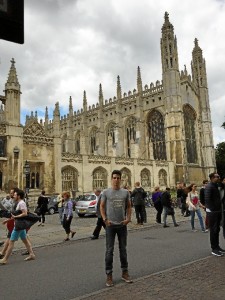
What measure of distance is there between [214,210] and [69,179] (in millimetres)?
22811

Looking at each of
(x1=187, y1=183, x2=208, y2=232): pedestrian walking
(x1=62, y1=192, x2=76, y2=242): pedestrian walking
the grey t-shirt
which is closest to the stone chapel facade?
(x1=62, y1=192, x2=76, y2=242): pedestrian walking

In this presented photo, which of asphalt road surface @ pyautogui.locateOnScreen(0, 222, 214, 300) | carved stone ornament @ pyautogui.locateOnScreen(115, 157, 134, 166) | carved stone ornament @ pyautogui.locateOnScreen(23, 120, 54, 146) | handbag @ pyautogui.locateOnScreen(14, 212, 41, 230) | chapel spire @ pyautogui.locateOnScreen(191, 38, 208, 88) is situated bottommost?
asphalt road surface @ pyautogui.locateOnScreen(0, 222, 214, 300)

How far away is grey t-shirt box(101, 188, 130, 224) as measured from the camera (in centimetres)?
479

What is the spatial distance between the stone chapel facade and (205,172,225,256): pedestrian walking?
738 inches

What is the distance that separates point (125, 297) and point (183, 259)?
8.97 feet

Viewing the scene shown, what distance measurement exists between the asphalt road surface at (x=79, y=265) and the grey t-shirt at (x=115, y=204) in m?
1.03

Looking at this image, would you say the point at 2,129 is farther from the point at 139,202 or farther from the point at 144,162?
the point at 144,162

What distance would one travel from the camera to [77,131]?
183ft

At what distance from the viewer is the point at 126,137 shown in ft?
160

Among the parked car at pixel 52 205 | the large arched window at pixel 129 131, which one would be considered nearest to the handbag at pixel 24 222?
the parked car at pixel 52 205

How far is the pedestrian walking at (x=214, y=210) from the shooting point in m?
6.68

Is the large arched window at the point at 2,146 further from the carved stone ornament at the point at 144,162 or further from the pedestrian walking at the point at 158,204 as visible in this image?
the carved stone ornament at the point at 144,162

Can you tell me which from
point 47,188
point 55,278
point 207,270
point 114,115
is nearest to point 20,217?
point 55,278

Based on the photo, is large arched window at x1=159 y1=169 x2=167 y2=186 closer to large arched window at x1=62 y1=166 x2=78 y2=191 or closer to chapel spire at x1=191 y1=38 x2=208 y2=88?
large arched window at x1=62 y1=166 x2=78 y2=191
